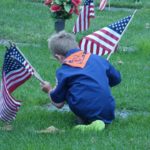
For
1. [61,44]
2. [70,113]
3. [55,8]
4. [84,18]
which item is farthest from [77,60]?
[55,8]

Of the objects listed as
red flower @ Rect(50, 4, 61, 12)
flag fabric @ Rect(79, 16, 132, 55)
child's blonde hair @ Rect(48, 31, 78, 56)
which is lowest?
red flower @ Rect(50, 4, 61, 12)

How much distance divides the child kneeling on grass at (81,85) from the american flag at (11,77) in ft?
0.92

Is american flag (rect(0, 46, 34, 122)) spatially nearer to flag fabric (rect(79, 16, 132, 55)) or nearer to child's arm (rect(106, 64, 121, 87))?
child's arm (rect(106, 64, 121, 87))

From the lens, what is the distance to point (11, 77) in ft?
25.0

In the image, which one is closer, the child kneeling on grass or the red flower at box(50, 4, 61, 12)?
the child kneeling on grass

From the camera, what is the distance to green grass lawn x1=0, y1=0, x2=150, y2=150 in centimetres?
682

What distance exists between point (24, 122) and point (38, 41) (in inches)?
268

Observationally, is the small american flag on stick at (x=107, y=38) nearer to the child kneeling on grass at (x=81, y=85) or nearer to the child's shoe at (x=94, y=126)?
the child kneeling on grass at (x=81, y=85)

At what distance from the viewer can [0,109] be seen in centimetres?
741

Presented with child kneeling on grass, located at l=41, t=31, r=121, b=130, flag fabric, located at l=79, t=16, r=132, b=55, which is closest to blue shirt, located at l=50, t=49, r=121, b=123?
child kneeling on grass, located at l=41, t=31, r=121, b=130

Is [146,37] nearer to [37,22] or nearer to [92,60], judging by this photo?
[37,22]

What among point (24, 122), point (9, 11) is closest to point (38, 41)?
point (9, 11)

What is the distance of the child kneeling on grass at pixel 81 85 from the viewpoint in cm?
741

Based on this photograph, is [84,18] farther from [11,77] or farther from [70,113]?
[11,77]
